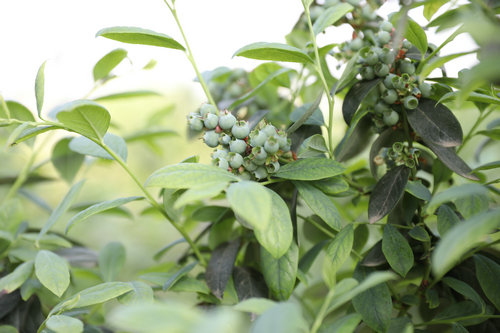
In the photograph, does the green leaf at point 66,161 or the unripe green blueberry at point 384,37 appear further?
the green leaf at point 66,161

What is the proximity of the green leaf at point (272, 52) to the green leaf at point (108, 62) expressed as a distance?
0.22 metres

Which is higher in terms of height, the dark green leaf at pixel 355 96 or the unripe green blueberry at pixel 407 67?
the unripe green blueberry at pixel 407 67

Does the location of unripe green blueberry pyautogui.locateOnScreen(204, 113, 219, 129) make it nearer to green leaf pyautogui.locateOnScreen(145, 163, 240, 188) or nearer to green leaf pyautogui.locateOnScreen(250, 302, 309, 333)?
green leaf pyautogui.locateOnScreen(145, 163, 240, 188)

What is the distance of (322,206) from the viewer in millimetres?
466

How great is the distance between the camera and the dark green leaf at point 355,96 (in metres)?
0.51

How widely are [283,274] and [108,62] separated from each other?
15.8 inches

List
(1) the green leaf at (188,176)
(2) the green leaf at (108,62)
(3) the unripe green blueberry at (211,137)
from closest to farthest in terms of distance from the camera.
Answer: (1) the green leaf at (188,176) → (3) the unripe green blueberry at (211,137) → (2) the green leaf at (108,62)

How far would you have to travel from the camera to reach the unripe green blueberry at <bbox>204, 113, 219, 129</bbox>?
492mm

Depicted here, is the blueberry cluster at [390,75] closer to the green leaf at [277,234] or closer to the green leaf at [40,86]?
the green leaf at [277,234]

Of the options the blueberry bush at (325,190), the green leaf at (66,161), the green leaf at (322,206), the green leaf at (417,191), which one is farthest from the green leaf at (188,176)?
the green leaf at (66,161)

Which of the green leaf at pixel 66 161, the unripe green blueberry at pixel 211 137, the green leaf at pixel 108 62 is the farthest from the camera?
the green leaf at pixel 66 161

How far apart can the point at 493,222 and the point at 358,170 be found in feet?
1.43

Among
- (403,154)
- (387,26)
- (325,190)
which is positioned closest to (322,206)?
(325,190)

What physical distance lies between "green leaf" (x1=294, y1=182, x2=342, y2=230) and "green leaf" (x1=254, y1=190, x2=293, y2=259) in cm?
6
